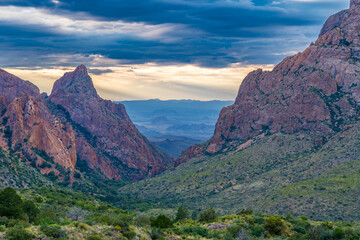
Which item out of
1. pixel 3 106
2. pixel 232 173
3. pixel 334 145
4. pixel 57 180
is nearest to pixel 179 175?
pixel 232 173

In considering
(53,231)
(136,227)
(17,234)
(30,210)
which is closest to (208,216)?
(136,227)

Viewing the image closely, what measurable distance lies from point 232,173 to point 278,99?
45.9 m

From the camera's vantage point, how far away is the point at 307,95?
5418 inches

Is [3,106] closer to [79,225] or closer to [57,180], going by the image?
[57,180]

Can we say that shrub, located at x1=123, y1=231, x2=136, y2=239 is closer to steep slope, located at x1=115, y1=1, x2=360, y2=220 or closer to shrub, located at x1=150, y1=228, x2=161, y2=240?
shrub, located at x1=150, y1=228, x2=161, y2=240

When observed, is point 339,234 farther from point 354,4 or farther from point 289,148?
point 354,4

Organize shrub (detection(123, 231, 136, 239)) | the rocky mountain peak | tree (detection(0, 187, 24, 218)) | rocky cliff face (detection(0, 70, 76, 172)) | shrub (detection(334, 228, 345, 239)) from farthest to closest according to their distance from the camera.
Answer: the rocky mountain peak < rocky cliff face (detection(0, 70, 76, 172)) < shrub (detection(334, 228, 345, 239)) < tree (detection(0, 187, 24, 218)) < shrub (detection(123, 231, 136, 239))

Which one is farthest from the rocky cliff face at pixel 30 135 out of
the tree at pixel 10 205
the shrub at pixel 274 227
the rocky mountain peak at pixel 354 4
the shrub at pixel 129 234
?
the rocky mountain peak at pixel 354 4

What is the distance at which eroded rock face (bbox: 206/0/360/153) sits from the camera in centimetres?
13300

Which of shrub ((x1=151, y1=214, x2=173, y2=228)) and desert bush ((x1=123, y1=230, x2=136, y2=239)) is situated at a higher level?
desert bush ((x1=123, y1=230, x2=136, y2=239))

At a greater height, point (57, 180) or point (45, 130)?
point (45, 130)

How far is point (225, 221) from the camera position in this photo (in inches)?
1844

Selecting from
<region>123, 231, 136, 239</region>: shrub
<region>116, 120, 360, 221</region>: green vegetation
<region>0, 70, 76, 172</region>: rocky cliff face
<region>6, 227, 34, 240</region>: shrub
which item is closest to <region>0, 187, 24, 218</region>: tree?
<region>6, 227, 34, 240</region>: shrub

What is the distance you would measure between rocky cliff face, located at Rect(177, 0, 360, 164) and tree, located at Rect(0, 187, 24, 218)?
367 ft
